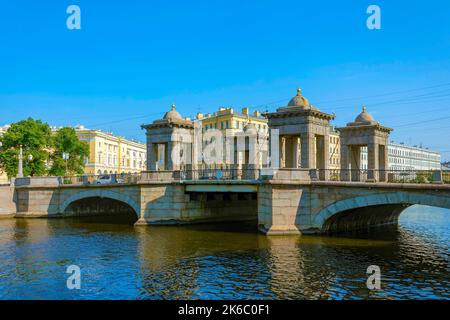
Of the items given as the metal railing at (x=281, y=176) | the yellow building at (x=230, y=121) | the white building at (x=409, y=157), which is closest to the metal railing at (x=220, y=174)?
the metal railing at (x=281, y=176)

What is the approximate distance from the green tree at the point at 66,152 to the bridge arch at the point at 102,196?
2756cm

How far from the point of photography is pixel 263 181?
1202 inches

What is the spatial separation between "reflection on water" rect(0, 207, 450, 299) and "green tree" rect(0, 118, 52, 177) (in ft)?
106

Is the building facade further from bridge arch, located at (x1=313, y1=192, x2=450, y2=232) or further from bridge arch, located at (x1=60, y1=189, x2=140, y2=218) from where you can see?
bridge arch, located at (x1=313, y1=192, x2=450, y2=232)

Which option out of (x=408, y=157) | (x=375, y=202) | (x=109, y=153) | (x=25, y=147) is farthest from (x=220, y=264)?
(x=408, y=157)

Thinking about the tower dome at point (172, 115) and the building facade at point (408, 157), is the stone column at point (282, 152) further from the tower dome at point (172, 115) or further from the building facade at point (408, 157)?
the building facade at point (408, 157)

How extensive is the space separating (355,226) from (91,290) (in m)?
22.3

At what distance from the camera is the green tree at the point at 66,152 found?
2785 inches

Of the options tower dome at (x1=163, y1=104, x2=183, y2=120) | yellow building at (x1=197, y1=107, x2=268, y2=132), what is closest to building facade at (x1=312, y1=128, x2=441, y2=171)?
yellow building at (x1=197, y1=107, x2=268, y2=132)

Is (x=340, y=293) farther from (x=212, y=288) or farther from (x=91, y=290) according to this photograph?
(x=91, y=290)

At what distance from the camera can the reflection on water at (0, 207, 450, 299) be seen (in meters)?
16.6

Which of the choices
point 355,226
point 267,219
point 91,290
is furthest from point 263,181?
point 91,290

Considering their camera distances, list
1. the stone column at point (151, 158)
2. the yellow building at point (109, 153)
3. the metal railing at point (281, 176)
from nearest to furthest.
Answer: the metal railing at point (281, 176), the stone column at point (151, 158), the yellow building at point (109, 153)

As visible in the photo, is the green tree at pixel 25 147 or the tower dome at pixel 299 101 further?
the green tree at pixel 25 147
